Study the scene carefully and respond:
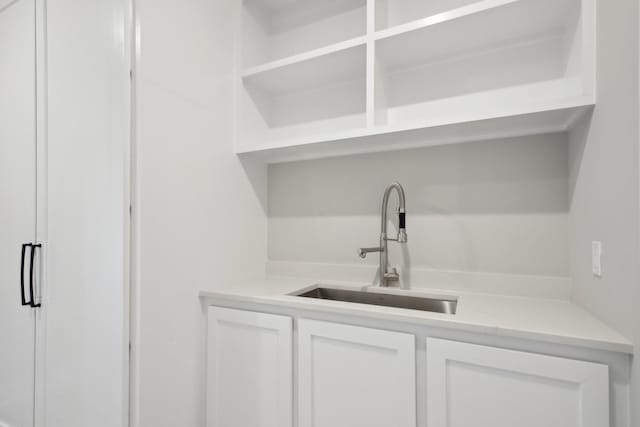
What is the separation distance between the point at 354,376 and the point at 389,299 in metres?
0.48

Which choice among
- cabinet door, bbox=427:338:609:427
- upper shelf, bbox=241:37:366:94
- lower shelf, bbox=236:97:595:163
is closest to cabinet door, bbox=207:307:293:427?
cabinet door, bbox=427:338:609:427

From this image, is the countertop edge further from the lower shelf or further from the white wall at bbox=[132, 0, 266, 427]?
the lower shelf

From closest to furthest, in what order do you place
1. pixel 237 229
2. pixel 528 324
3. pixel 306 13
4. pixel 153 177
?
pixel 528 324, pixel 153 177, pixel 237 229, pixel 306 13

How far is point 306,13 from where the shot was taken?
1792 mm

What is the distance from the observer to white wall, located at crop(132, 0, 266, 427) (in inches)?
48.3

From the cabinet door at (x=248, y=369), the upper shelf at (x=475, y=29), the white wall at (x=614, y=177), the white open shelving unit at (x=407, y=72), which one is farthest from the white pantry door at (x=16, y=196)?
the white wall at (x=614, y=177)

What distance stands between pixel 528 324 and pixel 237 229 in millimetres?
1311

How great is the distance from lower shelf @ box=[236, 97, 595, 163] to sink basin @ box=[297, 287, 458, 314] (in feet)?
2.32

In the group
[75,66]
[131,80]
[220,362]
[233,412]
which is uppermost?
[75,66]

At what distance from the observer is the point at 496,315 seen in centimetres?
104

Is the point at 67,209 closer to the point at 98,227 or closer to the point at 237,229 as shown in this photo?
the point at 98,227

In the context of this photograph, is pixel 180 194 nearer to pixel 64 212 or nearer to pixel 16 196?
pixel 64 212

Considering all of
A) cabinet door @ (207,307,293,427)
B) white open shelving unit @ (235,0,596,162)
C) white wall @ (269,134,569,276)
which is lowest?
cabinet door @ (207,307,293,427)

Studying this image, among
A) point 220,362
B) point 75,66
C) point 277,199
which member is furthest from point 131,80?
point 220,362
